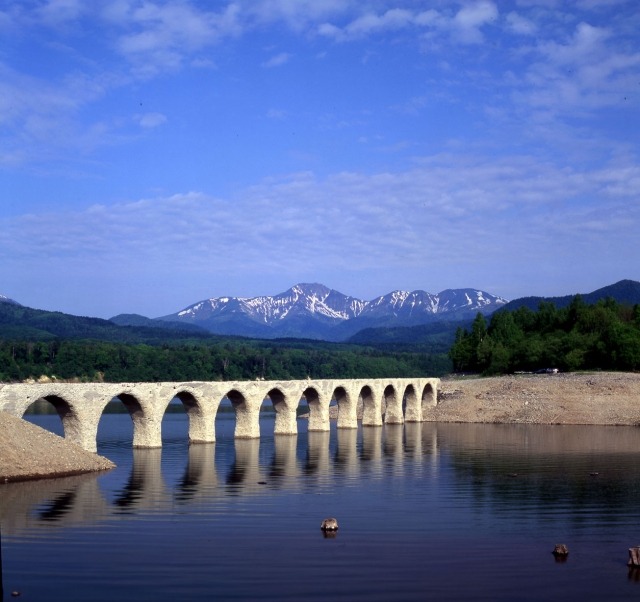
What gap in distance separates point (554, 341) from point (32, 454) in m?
73.8

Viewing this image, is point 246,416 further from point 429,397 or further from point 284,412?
point 429,397

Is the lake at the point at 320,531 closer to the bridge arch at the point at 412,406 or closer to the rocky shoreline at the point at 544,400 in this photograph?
the rocky shoreline at the point at 544,400

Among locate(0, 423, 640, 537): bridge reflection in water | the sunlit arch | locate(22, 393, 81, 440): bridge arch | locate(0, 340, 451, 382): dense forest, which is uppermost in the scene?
locate(0, 340, 451, 382): dense forest

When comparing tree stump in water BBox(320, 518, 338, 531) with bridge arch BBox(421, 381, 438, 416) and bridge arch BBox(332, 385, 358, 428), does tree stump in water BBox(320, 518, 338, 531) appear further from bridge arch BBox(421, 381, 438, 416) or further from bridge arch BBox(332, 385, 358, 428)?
bridge arch BBox(421, 381, 438, 416)

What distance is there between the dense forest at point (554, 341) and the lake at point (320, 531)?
45969mm

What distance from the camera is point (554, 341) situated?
3782 inches

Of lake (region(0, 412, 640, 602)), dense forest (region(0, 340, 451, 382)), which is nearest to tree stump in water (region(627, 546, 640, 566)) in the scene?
lake (region(0, 412, 640, 602))

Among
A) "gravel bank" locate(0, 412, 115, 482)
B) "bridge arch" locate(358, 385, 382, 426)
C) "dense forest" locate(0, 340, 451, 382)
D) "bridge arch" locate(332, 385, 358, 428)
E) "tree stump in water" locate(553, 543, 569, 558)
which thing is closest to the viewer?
"tree stump in water" locate(553, 543, 569, 558)

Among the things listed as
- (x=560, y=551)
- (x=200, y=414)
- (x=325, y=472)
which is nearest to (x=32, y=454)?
(x=325, y=472)

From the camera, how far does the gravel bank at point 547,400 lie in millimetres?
75438

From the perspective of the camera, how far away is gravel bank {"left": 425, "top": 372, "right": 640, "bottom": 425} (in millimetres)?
75438

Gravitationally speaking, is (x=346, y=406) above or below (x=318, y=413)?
above

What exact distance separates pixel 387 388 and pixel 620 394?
21.6 metres

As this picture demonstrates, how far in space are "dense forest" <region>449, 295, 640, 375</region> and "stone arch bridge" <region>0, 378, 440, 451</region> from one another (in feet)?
63.7
